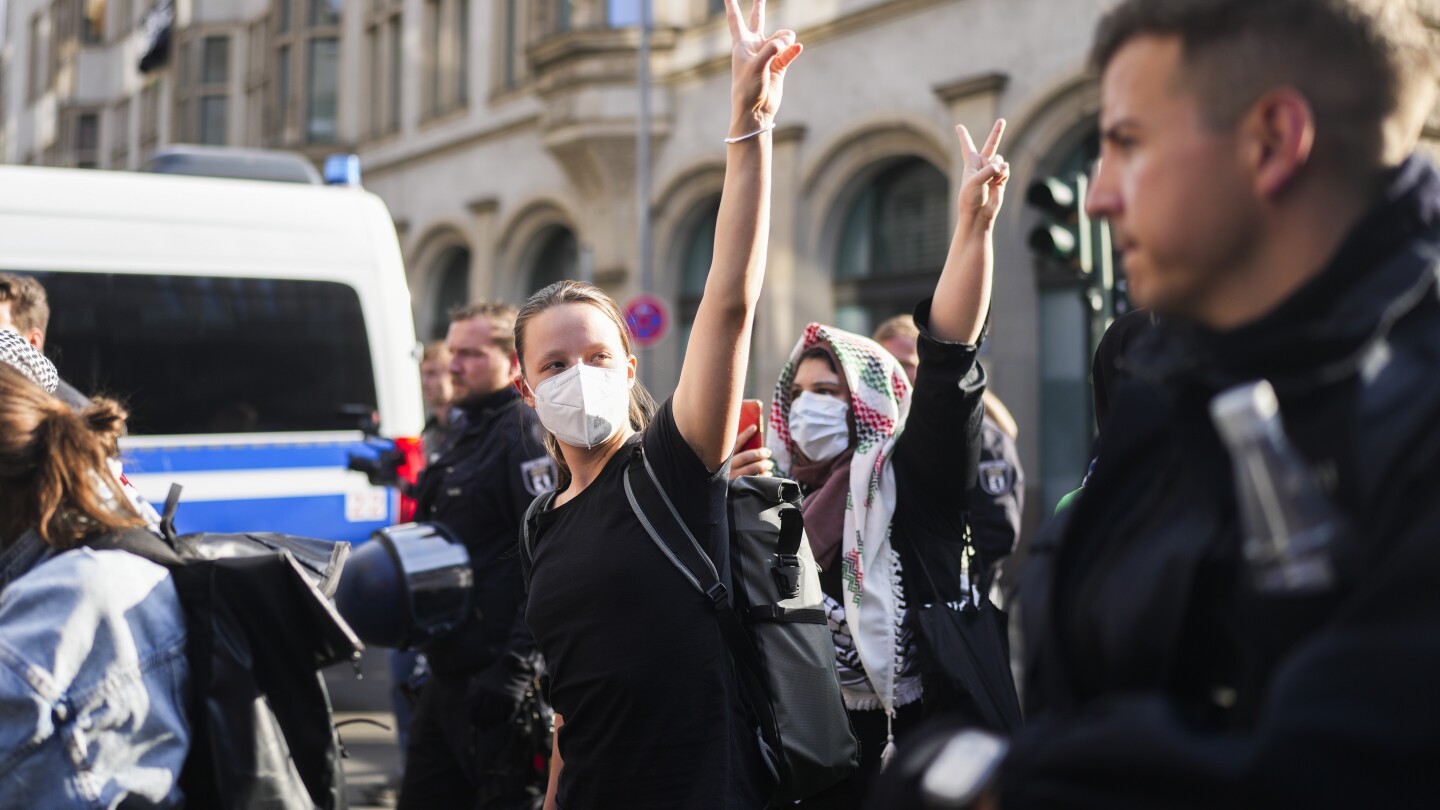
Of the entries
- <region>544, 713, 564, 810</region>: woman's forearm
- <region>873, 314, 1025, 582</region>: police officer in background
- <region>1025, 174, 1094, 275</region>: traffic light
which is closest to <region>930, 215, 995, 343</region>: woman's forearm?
<region>544, 713, 564, 810</region>: woman's forearm

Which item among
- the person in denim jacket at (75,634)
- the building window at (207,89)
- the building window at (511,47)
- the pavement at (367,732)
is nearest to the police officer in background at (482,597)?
the pavement at (367,732)

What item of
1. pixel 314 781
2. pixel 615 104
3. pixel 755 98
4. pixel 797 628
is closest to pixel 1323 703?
pixel 755 98

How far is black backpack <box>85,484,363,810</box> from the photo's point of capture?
7.56 feet

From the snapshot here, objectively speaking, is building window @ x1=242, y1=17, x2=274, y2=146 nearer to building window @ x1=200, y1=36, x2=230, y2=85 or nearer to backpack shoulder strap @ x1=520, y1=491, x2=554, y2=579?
building window @ x1=200, y1=36, x2=230, y2=85

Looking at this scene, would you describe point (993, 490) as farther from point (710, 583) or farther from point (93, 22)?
point (93, 22)

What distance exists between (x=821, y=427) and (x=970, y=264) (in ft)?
3.85

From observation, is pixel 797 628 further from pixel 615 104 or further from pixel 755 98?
pixel 615 104

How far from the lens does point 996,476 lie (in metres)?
Answer: 5.45

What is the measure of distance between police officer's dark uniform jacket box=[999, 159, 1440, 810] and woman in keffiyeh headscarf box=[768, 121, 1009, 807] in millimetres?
1339

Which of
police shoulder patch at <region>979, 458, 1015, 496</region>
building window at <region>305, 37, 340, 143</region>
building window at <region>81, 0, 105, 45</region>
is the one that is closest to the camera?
police shoulder patch at <region>979, 458, 1015, 496</region>

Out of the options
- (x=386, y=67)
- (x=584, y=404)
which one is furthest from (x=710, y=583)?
(x=386, y=67)

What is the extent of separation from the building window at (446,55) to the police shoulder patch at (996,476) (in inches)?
792

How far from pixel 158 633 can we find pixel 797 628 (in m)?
1.09

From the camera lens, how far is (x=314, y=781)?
248 centimetres
